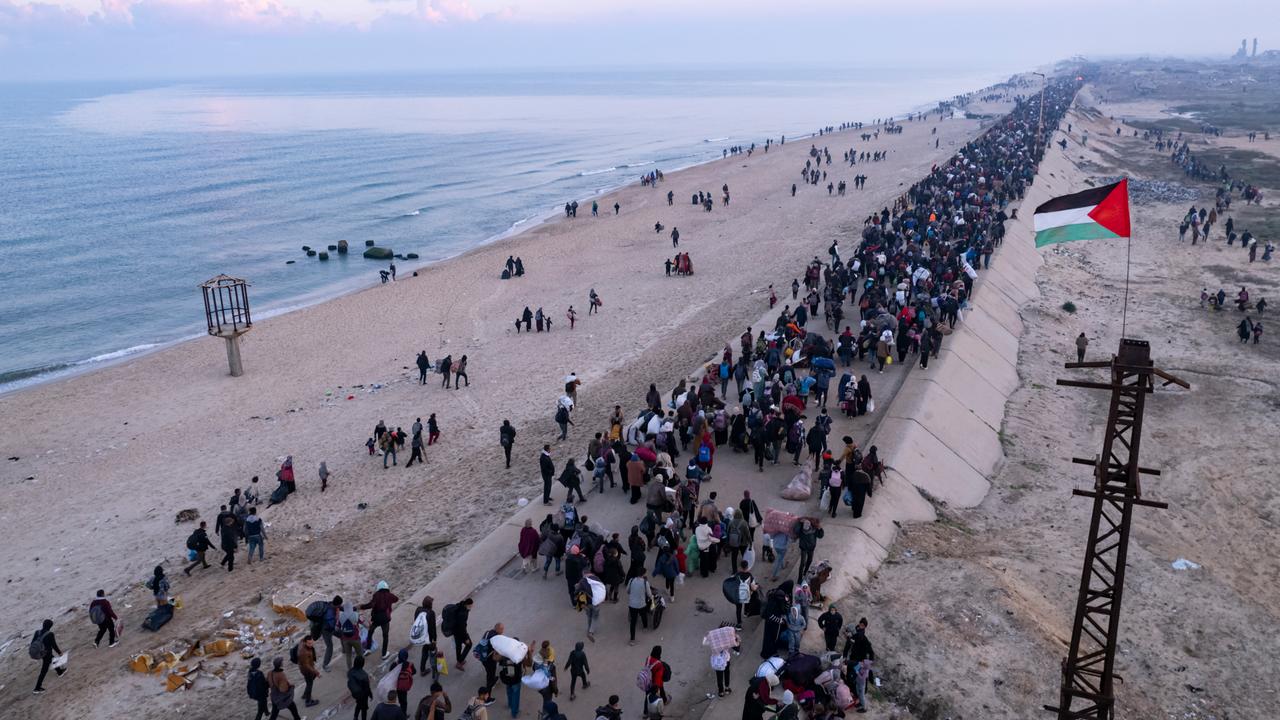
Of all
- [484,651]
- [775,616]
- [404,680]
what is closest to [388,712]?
[404,680]

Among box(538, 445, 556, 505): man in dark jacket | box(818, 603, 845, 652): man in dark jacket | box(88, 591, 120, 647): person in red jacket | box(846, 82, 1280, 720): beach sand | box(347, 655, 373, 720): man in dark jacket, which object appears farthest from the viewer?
box(538, 445, 556, 505): man in dark jacket

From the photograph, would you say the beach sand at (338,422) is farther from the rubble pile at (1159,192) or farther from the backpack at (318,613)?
the rubble pile at (1159,192)

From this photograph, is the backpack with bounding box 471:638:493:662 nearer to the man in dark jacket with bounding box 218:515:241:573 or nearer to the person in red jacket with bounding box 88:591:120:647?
the person in red jacket with bounding box 88:591:120:647

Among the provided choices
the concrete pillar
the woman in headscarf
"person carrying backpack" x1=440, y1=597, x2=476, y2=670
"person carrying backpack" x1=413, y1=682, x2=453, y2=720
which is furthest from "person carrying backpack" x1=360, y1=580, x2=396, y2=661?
the concrete pillar

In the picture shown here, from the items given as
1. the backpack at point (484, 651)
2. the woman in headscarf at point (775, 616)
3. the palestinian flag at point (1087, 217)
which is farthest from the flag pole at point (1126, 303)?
the backpack at point (484, 651)

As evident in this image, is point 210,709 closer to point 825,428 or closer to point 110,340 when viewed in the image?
point 825,428
